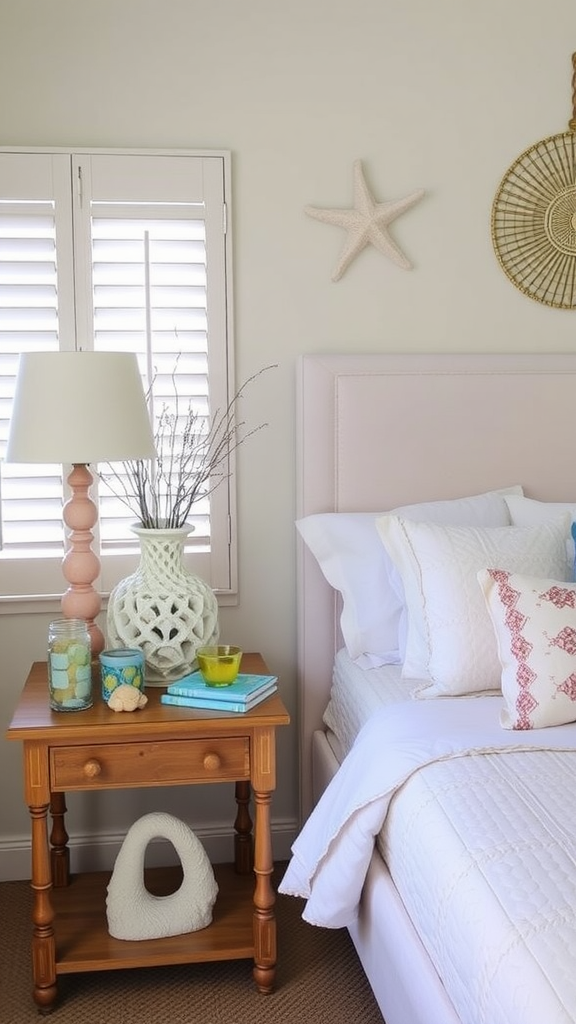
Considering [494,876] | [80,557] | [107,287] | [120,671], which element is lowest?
[494,876]

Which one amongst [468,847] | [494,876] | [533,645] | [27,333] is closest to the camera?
[494,876]

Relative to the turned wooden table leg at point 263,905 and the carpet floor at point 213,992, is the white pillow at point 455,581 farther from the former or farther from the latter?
the carpet floor at point 213,992

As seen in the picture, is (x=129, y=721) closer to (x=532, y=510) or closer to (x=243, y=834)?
(x=243, y=834)

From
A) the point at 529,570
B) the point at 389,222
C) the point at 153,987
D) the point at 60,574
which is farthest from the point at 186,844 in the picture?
the point at 389,222

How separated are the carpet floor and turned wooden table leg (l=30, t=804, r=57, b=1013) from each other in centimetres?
6

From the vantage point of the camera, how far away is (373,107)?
9.40 feet

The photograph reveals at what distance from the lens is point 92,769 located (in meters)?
2.26

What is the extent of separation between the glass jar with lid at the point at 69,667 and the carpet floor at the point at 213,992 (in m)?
0.66

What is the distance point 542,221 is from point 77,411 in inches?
57.6

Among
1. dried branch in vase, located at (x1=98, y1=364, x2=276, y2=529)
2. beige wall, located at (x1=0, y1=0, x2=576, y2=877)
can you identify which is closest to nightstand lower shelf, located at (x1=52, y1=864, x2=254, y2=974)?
beige wall, located at (x1=0, y1=0, x2=576, y2=877)

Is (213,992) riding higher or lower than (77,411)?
lower

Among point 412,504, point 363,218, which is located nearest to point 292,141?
point 363,218

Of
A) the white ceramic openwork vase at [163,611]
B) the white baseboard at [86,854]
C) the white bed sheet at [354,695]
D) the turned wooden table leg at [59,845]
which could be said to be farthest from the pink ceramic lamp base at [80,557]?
the white baseboard at [86,854]

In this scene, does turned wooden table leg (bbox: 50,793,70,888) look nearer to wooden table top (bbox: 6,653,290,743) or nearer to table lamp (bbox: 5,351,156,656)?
wooden table top (bbox: 6,653,290,743)
